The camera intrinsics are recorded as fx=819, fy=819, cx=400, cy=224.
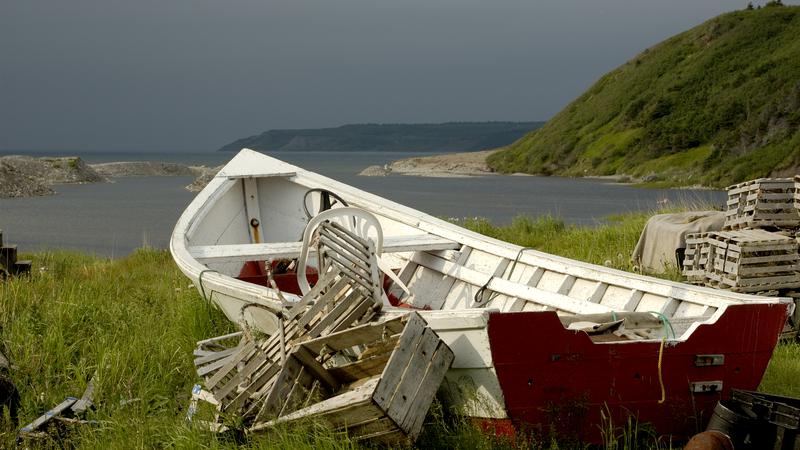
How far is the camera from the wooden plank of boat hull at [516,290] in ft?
21.7

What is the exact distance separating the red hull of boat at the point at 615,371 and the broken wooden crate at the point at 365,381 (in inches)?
17.8

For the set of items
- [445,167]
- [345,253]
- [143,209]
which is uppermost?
[345,253]

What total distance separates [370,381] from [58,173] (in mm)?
54530

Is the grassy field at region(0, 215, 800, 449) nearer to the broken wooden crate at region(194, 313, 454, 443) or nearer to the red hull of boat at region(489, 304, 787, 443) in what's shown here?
the broken wooden crate at region(194, 313, 454, 443)

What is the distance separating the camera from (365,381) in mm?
5285

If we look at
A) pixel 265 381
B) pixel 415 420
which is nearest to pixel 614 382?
pixel 415 420

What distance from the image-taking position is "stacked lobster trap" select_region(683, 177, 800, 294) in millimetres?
8312

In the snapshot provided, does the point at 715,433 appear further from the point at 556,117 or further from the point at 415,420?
the point at 556,117

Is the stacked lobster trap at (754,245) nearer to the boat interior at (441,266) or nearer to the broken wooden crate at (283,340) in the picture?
the boat interior at (441,266)

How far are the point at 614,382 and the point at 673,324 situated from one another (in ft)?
3.18

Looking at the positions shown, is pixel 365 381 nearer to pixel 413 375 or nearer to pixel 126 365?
pixel 413 375

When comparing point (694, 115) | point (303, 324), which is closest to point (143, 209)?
point (303, 324)

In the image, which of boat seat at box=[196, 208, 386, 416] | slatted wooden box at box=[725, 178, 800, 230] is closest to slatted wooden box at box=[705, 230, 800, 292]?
slatted wooden box at box=[725, 178, 800, 230]

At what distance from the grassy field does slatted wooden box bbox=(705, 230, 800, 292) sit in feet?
2.53
